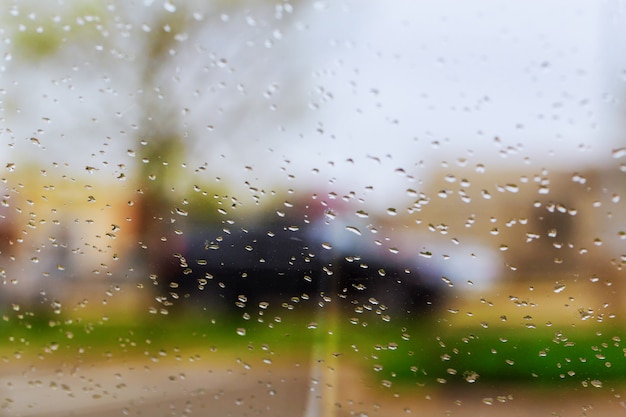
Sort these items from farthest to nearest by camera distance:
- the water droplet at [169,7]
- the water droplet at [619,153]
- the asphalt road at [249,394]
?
the water droplet at [169,7]
the asphalt road at [249,394]
the water droplet at [619,153]

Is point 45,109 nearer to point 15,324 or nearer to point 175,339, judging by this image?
point 15,324

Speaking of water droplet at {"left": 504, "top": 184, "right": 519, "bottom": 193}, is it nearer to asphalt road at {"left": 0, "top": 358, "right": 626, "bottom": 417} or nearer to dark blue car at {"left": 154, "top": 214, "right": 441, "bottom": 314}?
dark blue car at {"left": 154, "top": 214, "right": 441, "bottom": 314}

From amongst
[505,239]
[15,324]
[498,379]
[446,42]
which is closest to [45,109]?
[15,324]

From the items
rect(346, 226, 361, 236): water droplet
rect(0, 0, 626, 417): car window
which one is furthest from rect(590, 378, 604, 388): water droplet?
rect(346, 226, 361, 236): water droplet

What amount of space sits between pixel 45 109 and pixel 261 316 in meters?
0.83

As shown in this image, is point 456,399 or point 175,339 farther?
point 175,339

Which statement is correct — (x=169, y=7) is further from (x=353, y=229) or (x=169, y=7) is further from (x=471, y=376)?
(x=471, y=376)

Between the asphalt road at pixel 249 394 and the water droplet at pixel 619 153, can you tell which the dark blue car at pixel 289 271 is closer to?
the asphalt road at pixel 249 394

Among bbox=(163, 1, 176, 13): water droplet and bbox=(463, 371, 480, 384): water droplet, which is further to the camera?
bbox=(163, 1, 176, 13): water droplet

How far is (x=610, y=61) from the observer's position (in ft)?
4.69

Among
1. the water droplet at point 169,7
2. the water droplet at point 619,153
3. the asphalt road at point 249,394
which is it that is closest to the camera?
the water droplet at point 619,153

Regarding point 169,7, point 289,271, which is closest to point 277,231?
point 289,271

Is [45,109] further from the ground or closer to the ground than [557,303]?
further from the ground

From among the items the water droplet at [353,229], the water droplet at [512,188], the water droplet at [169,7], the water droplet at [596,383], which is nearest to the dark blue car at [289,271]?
the water droplet at [353,229]
